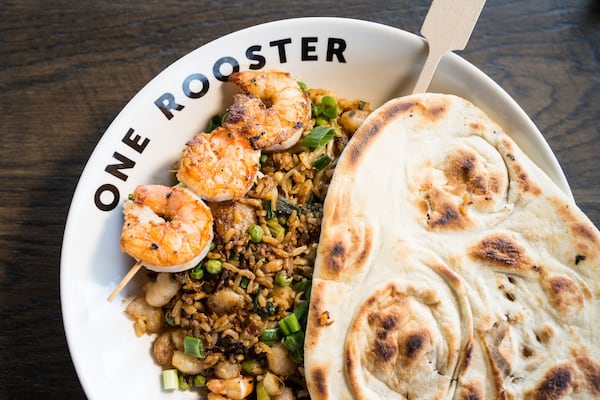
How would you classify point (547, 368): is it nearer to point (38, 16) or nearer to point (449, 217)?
point (449, 217)

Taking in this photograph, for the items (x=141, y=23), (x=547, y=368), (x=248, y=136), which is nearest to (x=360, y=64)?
(x=248, y=136)

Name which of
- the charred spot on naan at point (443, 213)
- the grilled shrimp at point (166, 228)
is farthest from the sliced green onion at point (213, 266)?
the charred spot on naan at point (443, 213)

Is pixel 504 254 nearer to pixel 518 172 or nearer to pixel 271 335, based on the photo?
pixel 518 172

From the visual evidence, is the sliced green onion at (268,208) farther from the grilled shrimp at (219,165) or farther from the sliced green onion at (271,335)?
the sliced green onion at (271,335)

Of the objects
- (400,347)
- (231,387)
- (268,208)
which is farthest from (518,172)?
(231,387)

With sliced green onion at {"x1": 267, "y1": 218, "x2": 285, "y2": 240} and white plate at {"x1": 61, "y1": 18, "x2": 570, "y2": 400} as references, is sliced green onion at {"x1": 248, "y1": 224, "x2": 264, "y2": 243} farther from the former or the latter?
white plate at {"x1": 61, "y1": 18, "x2": 570, "y2": 400}

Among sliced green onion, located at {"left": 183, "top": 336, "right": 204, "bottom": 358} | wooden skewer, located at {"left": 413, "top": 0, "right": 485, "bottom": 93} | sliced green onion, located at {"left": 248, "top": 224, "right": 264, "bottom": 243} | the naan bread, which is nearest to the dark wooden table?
wooden skewer, located at {"left": 413, "top": 0, "right": 485, "bottom": 93}
